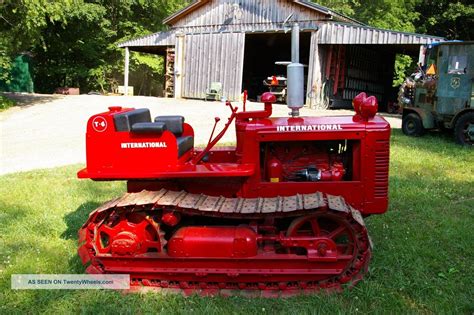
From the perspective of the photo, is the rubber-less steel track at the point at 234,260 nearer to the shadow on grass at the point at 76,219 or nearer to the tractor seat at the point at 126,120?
the tractor seat at the point at 126,120

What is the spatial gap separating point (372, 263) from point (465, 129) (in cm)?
761

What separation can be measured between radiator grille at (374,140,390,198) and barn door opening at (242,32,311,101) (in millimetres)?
20142

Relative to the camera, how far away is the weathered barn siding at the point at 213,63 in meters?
20.7

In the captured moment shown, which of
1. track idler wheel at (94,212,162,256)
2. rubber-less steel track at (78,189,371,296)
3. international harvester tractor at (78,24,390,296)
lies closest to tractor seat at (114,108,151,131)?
international harvester tractor at (78,24,390,296)

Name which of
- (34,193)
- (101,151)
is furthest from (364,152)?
(34,193)

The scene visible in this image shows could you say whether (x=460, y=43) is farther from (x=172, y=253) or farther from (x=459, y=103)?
(x=172, y=253)

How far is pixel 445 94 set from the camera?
1127cm

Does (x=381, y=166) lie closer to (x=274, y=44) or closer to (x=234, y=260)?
(x=234, y=260)

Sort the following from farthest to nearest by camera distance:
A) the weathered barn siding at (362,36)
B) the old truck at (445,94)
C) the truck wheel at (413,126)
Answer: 1. the weathered barn siding at (362,36)
2. the truck wheel at (413,126)
3. the old truck at (445,94)

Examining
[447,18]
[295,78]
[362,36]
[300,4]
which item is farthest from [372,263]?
[447,18]

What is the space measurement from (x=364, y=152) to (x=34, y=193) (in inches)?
184

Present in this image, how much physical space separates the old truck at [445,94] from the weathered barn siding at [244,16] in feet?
24.4

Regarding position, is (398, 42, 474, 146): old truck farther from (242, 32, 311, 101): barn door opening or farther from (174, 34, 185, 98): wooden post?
(174, 34, 185, 98): wooden post

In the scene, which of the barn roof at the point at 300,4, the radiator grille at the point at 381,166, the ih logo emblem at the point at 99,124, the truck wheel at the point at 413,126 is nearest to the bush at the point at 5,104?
the barn roof at the point at 300,4
